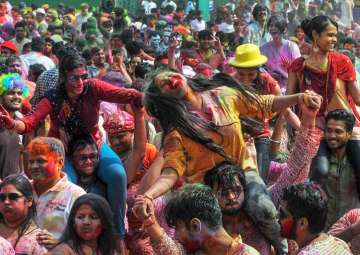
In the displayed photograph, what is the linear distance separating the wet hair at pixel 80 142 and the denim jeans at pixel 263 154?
2.01 metres

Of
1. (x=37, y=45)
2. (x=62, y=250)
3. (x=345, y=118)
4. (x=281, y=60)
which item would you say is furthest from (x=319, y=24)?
(x=37, y=45)

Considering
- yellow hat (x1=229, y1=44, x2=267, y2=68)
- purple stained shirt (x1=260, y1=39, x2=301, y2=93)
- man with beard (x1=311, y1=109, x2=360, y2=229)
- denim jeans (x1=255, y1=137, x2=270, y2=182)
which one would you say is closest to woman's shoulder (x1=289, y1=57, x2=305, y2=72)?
yellow hat (x1=229, y1=44, x2=267, y2=68)

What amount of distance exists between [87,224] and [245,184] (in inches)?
41.4

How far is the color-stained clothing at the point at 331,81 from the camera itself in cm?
875

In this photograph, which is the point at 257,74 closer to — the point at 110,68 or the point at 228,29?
the point at 110,68

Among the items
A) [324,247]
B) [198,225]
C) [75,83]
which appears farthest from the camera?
[75,83]

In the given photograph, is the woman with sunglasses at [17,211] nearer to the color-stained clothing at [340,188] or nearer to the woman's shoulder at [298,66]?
the color-stained clothing at [340,188]

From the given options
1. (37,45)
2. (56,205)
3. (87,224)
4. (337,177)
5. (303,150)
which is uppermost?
(303,150)

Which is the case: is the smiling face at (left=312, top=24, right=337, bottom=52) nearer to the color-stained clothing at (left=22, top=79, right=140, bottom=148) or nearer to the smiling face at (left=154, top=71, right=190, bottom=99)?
the color-stained clothing at (left=22, top=79, right=140, bottom=148)

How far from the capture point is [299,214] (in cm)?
552

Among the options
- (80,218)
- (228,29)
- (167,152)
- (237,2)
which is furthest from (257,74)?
(237,2)

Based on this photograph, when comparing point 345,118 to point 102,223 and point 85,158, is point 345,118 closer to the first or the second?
point 85,158

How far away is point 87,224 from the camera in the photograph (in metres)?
5.98

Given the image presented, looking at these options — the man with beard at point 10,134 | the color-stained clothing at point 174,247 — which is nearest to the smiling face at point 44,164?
the color-stained clothing at point 174,247
